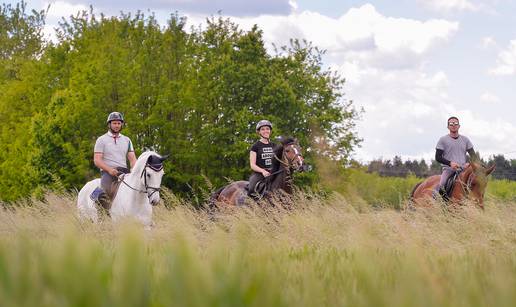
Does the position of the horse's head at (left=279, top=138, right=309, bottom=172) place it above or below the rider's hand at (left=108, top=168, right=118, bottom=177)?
above

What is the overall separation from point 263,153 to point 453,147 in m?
3.67

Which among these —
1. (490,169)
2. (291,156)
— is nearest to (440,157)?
(490,169)

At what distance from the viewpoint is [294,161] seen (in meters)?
15.8

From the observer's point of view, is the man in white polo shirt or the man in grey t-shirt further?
the man in grey t-shirt

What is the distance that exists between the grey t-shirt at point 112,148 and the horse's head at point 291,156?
288cm

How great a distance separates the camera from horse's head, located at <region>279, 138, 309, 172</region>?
1574 centimetres

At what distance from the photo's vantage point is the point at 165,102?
148ft

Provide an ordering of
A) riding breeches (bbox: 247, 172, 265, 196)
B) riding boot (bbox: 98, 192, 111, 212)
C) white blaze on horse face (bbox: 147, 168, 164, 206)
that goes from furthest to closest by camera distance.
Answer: riding breeches (bbox: 247, 172, 265, 196) → riding boot (bbox: 98, 192, 111, 212) → white blaze on horse face (bbox: 147, 168, 164, 206)

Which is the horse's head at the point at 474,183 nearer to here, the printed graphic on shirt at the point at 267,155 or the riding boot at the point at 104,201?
the printed graphic on shirt at the point at 267,155

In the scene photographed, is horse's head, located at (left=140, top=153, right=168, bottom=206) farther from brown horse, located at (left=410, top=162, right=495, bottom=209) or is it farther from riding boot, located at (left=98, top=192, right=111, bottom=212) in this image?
brown horse, located at (left=410, top=162, right=495, bottom=209)

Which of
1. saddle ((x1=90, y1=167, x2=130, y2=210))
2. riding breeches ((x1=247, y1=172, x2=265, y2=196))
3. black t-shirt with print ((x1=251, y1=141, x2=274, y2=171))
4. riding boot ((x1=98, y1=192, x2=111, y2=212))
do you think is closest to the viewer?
saddle ((x1=90, y1=167, x2=130, y2=210))

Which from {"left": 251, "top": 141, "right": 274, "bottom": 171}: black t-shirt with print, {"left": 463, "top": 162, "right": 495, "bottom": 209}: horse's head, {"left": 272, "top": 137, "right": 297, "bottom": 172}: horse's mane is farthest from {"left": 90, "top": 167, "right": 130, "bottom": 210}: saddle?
{"left": 463, "top": 162, "right": 495, "bottom": 209}: horse's head

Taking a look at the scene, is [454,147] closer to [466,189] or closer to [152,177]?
[466,189]

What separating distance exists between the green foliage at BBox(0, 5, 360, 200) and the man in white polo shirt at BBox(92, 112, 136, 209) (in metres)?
25.4
